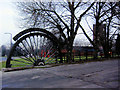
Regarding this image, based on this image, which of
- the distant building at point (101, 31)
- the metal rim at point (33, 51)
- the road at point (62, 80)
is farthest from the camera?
the distant building at point (101, 31)

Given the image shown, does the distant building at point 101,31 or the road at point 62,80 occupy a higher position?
the distant building at point 101,31

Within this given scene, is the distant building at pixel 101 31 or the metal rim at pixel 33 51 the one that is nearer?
the metal rim at pixel 33 51

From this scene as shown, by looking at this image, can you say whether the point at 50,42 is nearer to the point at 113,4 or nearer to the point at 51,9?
the point at 51,9

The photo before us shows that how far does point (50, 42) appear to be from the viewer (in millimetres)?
11938

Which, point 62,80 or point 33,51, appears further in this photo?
point 33,51

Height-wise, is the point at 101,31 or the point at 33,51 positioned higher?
the point at 101,31

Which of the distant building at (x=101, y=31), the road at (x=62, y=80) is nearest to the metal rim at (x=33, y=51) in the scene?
the road at (x=62, y=80)

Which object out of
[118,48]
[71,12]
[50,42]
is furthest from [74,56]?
[118,48]

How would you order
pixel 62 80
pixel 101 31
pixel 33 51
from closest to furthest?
pixel 62 80 → pixel 33 51 → pixel 101 31

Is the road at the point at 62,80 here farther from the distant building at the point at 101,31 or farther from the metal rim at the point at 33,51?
the distant building at the point at 101,31

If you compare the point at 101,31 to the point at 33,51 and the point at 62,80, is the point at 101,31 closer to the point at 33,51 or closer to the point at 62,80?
the point at 33,51

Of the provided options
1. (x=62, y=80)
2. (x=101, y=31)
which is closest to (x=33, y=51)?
(x=62, y=80)

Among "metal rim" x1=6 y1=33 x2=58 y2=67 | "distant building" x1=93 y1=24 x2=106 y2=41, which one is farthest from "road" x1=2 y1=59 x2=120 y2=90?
"distant building" x1=93 y1=24 x2=106 y2=41

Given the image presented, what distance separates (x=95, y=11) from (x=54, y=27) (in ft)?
22.7
